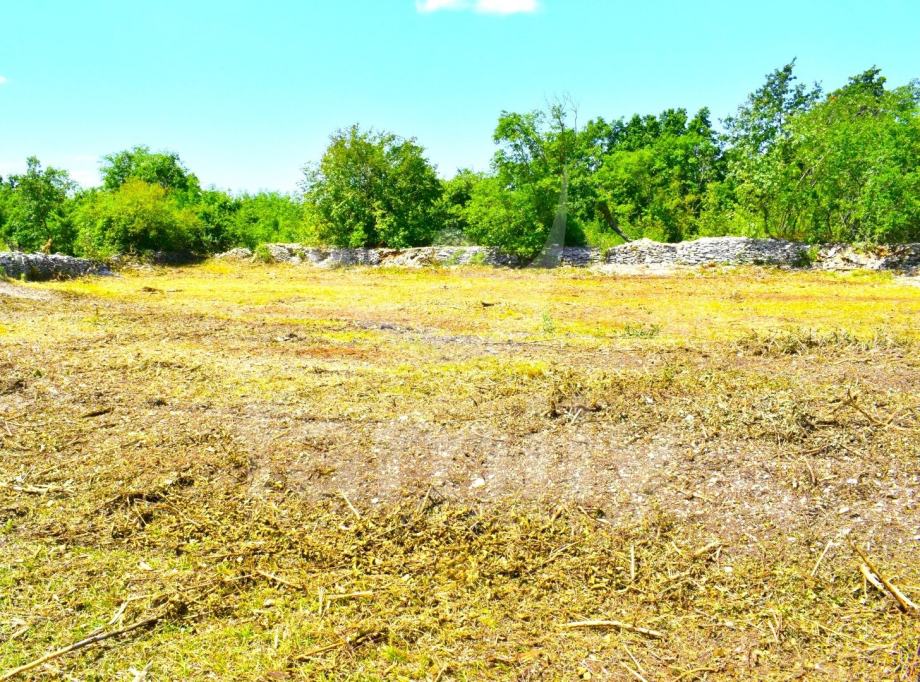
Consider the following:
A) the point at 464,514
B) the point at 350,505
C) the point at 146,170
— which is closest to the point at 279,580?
the point at 350,505

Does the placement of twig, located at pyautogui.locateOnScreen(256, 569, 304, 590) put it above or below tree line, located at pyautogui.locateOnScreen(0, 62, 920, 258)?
below

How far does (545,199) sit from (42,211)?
92.1 feet

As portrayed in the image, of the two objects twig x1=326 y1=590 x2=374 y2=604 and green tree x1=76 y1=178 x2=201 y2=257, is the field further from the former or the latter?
green tree x1=76 y1=178 x2=201 y2=257

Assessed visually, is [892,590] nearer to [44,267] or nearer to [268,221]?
[44,267]

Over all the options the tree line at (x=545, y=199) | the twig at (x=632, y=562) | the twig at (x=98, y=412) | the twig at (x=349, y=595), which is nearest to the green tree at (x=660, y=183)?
the tree line at (x=545, y=199)

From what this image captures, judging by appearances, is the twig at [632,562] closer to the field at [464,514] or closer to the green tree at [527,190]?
the field at [464,514]

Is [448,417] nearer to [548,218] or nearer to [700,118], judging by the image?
[548,218]

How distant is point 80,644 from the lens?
3.65m

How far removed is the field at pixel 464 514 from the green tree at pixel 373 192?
23.1 metres

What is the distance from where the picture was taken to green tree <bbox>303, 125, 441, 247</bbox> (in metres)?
32.2

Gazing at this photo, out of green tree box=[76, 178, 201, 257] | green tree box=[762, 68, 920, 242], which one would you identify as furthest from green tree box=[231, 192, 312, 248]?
green tree box=[762, 68, 920, 242]

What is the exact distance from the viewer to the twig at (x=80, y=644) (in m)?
3.43

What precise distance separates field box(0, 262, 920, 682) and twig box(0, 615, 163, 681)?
0.03 m

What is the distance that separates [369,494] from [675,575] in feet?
8.76
